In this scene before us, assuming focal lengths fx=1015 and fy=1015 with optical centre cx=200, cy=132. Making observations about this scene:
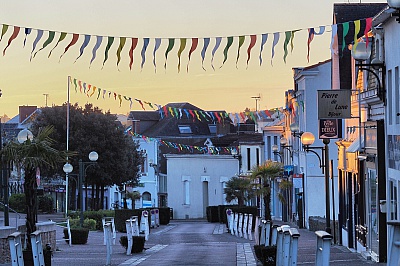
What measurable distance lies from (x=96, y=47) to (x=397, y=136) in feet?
26.7

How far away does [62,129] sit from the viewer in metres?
78.3

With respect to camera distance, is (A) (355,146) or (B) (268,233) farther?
(A) (355,146)

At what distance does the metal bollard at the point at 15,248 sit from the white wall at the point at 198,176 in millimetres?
70912

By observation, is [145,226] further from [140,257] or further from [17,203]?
[17,203]

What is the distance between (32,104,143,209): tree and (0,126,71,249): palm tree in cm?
4923

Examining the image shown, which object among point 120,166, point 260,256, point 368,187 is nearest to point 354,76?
point 368,187

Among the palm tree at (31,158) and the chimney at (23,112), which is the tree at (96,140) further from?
the palm tree at (31,158)

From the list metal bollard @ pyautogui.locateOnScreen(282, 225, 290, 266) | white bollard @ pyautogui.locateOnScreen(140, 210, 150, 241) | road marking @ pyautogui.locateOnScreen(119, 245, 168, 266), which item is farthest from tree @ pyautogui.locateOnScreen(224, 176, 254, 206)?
metal bollard @ pyautogui.locateOnScreen(282, 225, 290, 266)

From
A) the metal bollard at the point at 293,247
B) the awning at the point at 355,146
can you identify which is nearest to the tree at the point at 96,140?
the awning at the point at 355,146

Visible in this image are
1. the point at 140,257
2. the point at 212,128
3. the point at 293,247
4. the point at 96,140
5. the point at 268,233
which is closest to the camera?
the point at 293,247

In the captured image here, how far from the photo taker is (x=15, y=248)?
1659 centimetres

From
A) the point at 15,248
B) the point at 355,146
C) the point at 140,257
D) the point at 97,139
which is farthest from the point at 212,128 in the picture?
the point at 15,248

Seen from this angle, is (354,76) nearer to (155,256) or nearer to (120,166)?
(155,256)

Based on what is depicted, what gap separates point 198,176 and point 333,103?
5972 cm
